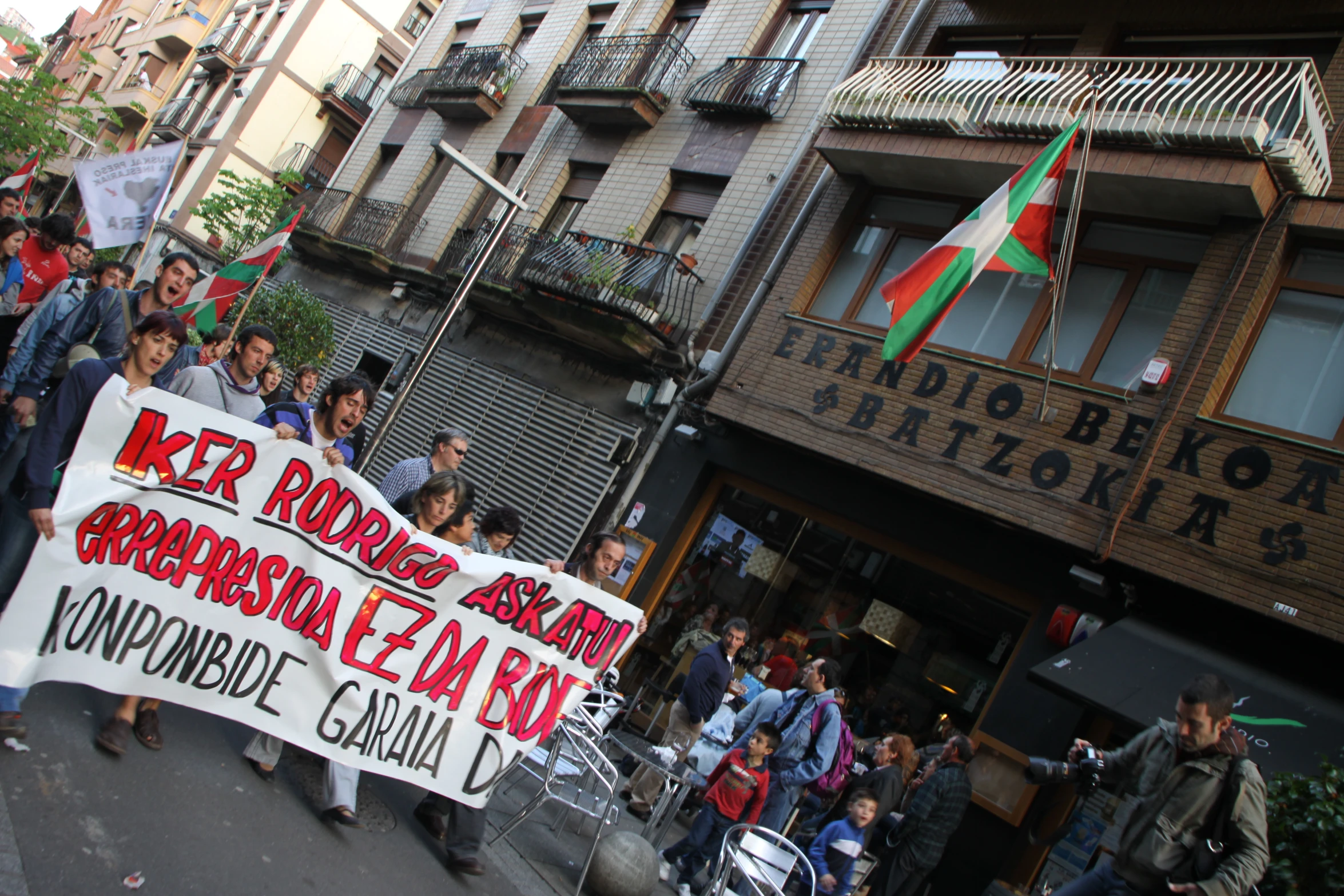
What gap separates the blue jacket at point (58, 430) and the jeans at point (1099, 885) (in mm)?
5129

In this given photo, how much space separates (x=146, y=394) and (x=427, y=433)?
1062 centimetres

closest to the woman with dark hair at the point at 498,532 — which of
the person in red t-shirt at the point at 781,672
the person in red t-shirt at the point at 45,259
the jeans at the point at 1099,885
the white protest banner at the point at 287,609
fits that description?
the white protest banner at the point at 287,609

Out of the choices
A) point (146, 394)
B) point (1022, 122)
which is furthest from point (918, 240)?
point (146, 394)

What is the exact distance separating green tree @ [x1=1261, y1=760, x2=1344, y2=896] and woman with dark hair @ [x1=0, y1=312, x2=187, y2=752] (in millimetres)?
5802

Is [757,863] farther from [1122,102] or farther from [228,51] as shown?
[228,51]

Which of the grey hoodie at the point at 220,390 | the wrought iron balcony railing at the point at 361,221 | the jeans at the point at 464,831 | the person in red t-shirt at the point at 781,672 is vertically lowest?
the jeans at the point at 464,831

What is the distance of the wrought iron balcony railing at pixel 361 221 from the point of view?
1788 centimetres

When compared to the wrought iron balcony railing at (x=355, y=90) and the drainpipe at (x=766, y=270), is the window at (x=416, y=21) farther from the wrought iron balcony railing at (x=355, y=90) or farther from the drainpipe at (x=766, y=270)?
the drainpipe at (x=766, y=270)

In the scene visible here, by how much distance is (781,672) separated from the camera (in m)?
9.27

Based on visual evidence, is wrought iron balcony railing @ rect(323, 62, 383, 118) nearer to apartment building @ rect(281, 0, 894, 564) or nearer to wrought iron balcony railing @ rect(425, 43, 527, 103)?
apartment building @ rect(281, 0, 894, 564)

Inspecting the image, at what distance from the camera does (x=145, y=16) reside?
40469mm

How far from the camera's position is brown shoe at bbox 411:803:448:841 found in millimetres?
4766

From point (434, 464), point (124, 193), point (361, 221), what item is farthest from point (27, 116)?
point (434, 464)

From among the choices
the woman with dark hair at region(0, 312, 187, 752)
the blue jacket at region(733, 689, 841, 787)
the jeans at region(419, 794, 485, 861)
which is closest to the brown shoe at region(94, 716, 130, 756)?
the woman with dark hair at region(0, 312, 187, 752)
